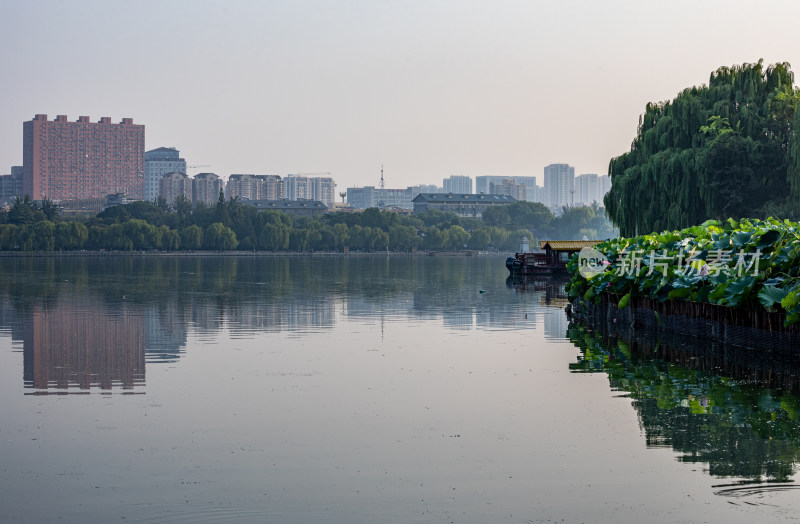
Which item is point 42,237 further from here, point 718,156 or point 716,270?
point 716,270

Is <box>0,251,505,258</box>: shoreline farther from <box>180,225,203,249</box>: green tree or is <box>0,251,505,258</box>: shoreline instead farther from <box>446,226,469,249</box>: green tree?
<box>446,226,469,249</box>: green tree

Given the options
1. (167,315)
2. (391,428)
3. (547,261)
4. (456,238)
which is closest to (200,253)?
(456,238)

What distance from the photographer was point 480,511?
28.7ft

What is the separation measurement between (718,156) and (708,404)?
3118 cm

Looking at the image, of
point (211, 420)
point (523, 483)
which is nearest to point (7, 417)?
point (211, 420)

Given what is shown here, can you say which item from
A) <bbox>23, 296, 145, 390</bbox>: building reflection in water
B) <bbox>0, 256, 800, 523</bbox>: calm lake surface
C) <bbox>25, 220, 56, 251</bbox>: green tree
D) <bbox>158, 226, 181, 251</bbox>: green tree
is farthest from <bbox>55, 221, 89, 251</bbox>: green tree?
<bbox>0, 256, 800, 523</bbox>: calm lake surface

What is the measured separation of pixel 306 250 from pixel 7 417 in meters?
155

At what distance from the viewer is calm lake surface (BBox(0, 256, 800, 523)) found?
8992 mm

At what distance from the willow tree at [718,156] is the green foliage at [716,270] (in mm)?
14322

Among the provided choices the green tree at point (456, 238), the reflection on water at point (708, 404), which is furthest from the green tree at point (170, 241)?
the reflection on water at point (708, 404)

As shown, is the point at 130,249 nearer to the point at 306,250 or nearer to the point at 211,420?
the point at 306,250

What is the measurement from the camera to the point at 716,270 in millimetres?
22031

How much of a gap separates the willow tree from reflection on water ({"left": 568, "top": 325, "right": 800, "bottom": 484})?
23227mm

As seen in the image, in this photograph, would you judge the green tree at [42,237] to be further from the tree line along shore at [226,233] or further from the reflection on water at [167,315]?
the reflection on water at [167,315]
